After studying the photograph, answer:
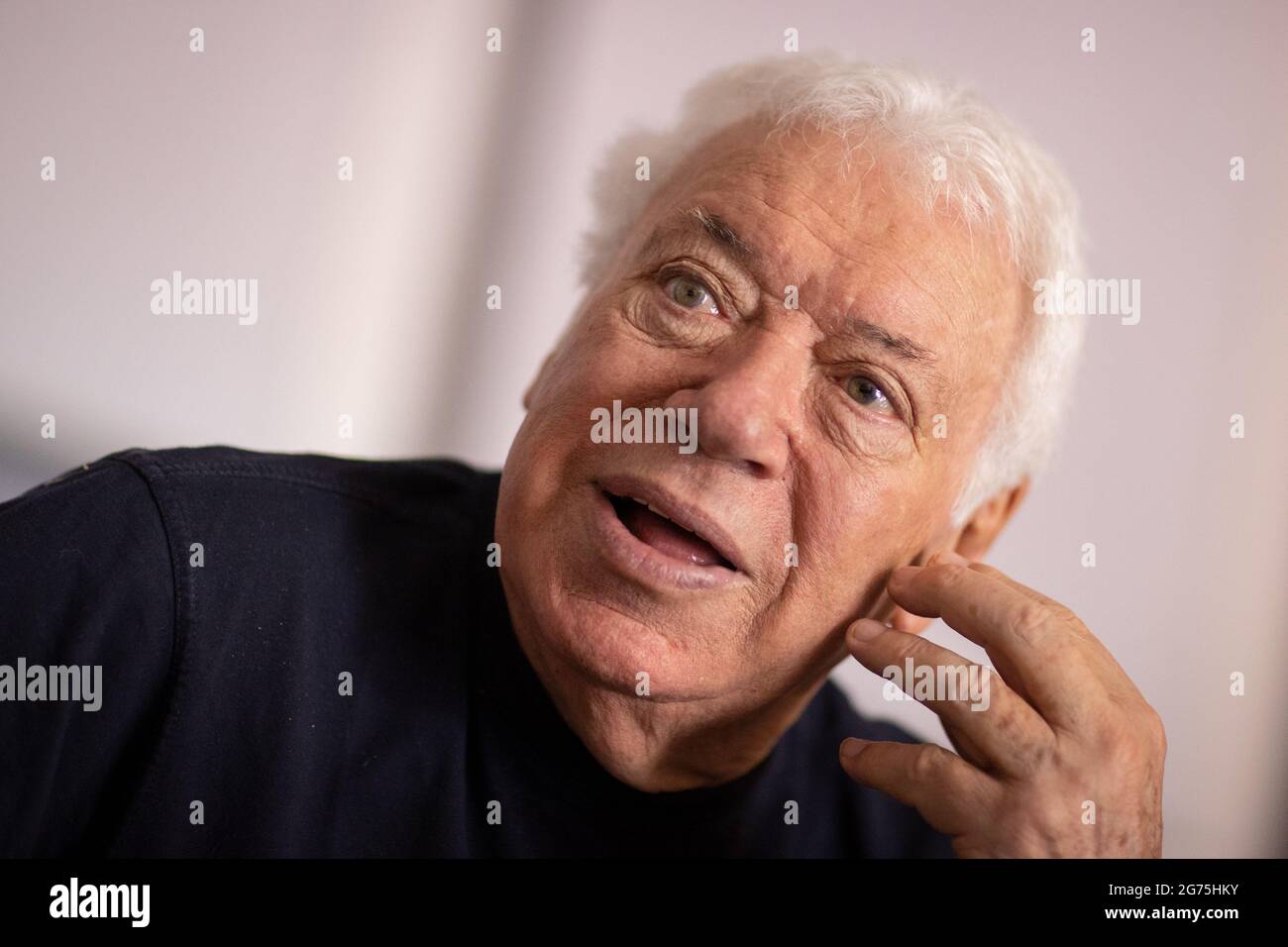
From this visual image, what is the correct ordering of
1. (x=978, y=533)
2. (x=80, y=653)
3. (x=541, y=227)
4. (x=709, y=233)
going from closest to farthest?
(x=80, y=653) → (x=709, y=233) → (x=978, y=533) → (x=541, y=227)

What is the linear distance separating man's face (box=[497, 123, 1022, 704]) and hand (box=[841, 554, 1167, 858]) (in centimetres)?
14

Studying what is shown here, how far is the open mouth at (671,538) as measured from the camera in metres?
1.24

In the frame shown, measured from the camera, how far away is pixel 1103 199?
223 centimetres

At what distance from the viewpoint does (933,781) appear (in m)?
1.29

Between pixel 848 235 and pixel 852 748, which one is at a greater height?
pixel 848 235

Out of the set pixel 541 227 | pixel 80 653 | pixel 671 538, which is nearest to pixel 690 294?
pixel 671 538

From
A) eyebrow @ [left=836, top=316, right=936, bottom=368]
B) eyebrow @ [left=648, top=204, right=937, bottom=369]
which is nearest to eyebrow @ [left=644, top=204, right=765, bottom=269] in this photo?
eyebrow @ [left=648, top=204, right=937, bottom=369]

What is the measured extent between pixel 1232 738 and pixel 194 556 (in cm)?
221

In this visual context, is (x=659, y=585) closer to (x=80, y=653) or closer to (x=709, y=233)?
(x=709, y=233)

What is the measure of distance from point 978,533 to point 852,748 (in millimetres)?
470

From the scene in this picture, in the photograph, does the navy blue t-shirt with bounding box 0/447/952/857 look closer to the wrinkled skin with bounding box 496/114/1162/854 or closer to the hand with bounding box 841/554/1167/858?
the wrinkled skin with bounding box 496/114/1162/854

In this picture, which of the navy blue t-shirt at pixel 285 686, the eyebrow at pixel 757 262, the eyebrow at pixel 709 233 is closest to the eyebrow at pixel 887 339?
the eyebrow at pixel 757 262

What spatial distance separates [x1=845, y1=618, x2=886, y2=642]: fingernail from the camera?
1.34 metres
